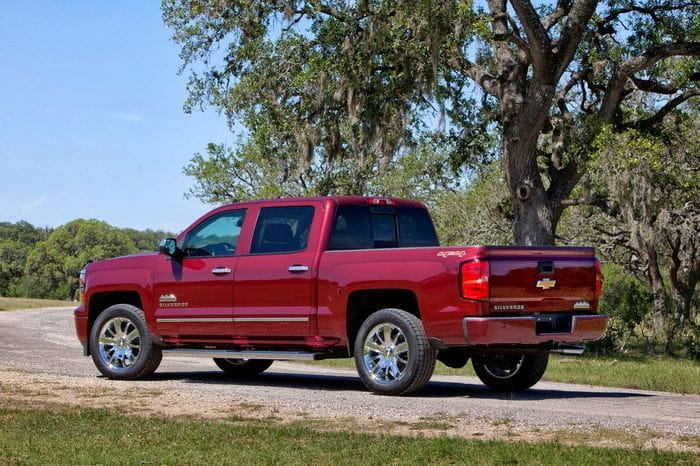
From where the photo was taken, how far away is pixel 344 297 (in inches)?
447

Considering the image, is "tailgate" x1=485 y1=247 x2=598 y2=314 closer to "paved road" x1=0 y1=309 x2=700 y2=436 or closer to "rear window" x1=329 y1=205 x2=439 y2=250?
"paved road" x1=0 y1=309 x2=700 y2=436

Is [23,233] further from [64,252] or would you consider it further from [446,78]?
[446,78]

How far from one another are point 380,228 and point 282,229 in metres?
1.12

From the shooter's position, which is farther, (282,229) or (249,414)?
(282,229)

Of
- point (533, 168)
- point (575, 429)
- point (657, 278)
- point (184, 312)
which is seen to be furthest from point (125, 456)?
point (657, 278)

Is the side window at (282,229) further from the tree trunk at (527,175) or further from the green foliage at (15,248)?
the green foliage at (15,248)

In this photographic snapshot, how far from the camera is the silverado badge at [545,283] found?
10.8m

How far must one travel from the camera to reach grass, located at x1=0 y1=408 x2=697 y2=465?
277 inches

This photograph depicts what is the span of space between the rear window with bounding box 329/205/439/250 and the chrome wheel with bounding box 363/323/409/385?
3.89 ft

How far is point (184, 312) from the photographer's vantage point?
12539 millimetres

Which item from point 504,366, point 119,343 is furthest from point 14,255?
point 504,366

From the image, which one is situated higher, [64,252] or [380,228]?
[64,252]

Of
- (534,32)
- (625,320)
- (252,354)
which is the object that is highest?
(534,32)

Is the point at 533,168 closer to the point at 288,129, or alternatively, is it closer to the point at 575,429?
the point at 288,129
